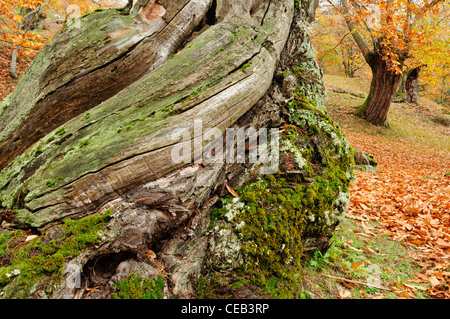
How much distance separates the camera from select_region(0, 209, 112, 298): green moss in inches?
72.3

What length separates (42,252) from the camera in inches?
79.0

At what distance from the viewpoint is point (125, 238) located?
2262 mm

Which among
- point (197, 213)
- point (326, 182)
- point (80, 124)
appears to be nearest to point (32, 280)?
point (197, 213)

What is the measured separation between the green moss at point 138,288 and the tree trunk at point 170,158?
54 mm

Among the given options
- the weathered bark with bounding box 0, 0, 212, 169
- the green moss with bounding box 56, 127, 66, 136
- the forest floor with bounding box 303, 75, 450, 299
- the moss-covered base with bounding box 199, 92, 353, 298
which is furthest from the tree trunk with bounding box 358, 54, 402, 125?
the green moss with bounding box 56, 127, 66, 136

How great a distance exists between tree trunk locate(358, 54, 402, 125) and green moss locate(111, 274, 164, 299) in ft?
48.4

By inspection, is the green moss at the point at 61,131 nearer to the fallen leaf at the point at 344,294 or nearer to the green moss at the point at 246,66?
the green moss at the point at 246,66

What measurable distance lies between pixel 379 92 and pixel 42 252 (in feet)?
54.5

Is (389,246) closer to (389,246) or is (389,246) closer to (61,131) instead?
(389,246)

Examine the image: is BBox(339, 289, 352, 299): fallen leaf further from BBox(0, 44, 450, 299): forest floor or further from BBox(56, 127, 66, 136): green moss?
BBox(56, 127, 66, 136): green moss

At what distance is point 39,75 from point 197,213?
8.60 feet

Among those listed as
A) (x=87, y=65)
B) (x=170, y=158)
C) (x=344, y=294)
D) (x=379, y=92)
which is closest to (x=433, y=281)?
(x=344, y=294)
